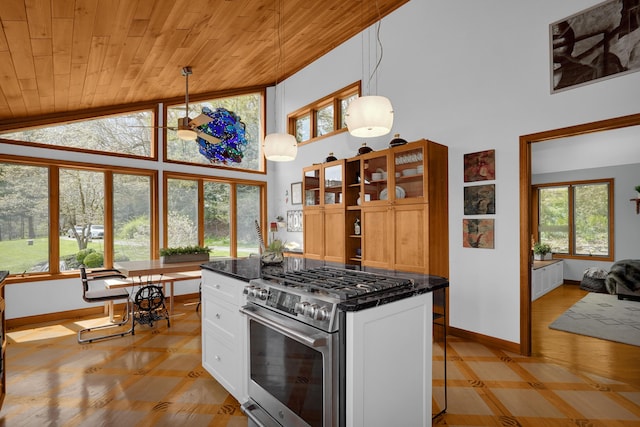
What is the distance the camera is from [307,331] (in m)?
1.54

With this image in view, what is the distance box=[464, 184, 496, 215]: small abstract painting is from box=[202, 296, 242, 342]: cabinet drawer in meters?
2.70

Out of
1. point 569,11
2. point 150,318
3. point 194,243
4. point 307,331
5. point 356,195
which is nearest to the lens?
point 307,331

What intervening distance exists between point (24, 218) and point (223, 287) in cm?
369

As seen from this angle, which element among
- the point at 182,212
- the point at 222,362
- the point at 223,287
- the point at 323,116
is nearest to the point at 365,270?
the point at 223,287

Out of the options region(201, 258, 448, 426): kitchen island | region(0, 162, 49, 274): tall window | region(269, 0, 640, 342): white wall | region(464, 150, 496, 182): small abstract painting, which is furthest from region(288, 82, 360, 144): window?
region(0, 162, 49, 274): tall window

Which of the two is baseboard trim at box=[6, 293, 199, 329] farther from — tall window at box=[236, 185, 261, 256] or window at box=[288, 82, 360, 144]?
window at box=[288, 82, 360, 144]

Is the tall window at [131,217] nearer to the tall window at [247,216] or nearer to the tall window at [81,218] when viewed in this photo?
the tall window at [81,218]

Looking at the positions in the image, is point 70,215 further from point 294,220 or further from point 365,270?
point 365,270

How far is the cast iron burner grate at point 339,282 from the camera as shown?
155cm

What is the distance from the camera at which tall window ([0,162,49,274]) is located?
4133 millimetres

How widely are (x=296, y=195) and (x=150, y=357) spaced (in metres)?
3.65

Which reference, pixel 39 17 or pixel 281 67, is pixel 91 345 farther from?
pixel 281 67

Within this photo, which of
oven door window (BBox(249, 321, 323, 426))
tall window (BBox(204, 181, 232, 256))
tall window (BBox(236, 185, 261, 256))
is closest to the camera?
oven door window (BBox(249, 321, 323, 426))

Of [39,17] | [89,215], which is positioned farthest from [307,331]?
[89,215]
